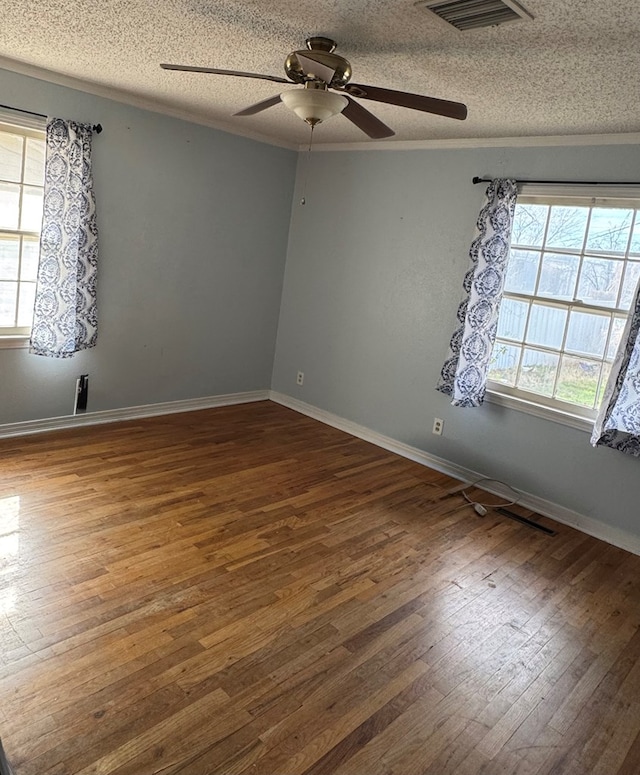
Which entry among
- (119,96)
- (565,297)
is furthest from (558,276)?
(119,96)

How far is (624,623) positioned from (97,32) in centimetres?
366

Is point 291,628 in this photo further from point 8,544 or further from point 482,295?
point 482,295

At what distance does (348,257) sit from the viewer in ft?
16.2

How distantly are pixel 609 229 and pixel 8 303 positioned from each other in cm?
385

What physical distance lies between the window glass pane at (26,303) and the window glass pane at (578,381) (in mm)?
3533

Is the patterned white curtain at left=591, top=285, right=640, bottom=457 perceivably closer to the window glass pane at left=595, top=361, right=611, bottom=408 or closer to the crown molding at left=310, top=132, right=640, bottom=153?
the window glass pane at left=595, top=361, right=611, bottom=408

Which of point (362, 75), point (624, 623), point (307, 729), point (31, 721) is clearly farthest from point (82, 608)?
point (362, 75)

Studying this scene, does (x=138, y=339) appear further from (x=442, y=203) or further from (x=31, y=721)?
(x=31, y=721)

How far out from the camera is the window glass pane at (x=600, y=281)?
11.5 feet

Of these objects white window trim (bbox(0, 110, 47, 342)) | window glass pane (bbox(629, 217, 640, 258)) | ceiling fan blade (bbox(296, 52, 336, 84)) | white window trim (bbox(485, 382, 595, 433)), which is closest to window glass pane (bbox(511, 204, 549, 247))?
window glass pane (bbox(629, 217, 640, 258))

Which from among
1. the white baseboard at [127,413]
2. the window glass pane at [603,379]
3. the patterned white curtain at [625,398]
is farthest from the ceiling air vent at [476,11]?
the white baseboard at [127,413]

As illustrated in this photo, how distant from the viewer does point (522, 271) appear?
3.93 metres

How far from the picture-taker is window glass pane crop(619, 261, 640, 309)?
3.41m

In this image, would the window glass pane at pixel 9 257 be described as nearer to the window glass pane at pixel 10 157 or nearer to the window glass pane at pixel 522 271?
the window glass pane at pixel 10 157
